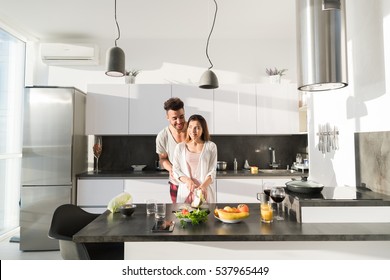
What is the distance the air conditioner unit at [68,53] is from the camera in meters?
3.82

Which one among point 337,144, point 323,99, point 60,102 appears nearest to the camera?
point 337,144

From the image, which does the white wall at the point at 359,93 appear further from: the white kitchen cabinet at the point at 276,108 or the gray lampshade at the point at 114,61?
the gray lampshade at the point at 114,61

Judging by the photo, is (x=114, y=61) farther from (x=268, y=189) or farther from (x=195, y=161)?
(x=268, y=189)

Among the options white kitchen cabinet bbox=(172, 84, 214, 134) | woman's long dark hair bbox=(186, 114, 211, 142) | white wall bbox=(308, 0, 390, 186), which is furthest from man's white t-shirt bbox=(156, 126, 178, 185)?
white wall bbox=(308, 0, 390, 186)

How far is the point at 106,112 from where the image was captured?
3.60 m

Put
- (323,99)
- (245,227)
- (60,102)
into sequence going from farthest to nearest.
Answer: (60,102)
(323,99)
(245,227)

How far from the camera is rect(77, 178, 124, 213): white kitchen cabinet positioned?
333cm

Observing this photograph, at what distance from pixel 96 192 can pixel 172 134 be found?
1.37m

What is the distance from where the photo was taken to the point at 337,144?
2.44 m

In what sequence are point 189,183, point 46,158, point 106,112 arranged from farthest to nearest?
point 106,112 → point 46,158 → point 189,183

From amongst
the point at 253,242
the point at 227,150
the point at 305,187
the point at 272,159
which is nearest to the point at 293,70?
the point at 272,159

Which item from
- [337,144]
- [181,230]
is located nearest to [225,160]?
[337,144]
